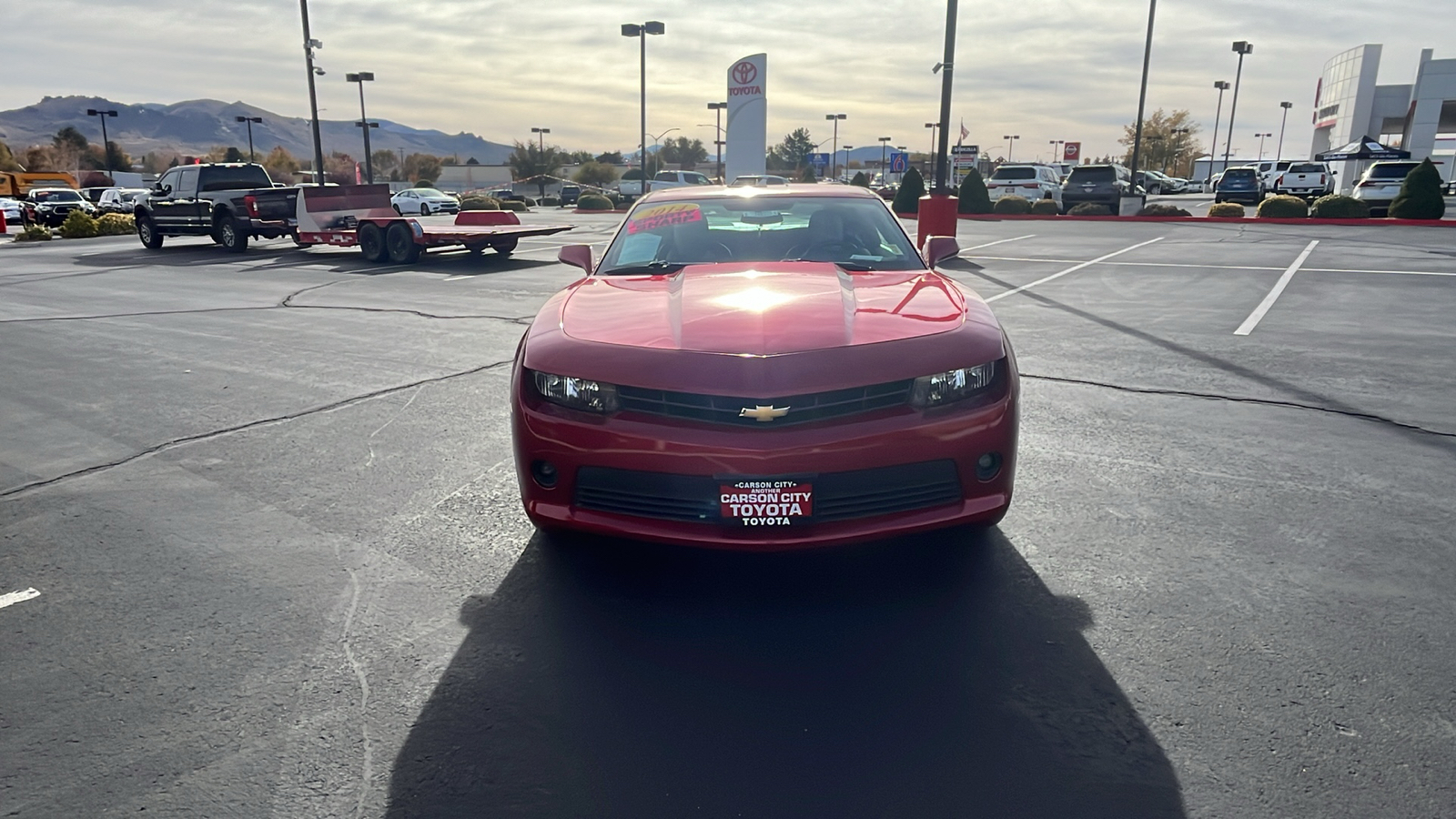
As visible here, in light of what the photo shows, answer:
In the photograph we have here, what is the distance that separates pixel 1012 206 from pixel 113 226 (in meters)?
28.8

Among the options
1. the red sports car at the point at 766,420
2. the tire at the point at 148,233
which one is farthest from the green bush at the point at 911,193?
the red sports car at the point at 766,420

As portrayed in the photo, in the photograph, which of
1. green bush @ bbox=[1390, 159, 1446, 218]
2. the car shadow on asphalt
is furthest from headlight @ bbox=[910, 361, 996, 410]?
green bush @ bbox=[1390, 159, 1446, 218]

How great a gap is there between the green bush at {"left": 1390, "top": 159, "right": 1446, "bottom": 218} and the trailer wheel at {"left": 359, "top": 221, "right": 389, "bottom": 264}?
24.7 meters

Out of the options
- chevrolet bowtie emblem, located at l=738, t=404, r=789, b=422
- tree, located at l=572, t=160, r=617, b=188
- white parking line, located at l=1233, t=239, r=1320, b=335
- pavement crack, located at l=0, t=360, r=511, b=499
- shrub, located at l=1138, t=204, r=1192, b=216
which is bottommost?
pavement crack, located at l=0, t=360, r=511, b=499

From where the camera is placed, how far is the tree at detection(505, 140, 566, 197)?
286 ft

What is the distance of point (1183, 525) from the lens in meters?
4.13

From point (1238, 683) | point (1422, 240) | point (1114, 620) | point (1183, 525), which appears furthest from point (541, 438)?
point (1422, 240)

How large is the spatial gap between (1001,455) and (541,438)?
1681 mm

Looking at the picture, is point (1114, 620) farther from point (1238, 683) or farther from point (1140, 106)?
point (1140, 106)

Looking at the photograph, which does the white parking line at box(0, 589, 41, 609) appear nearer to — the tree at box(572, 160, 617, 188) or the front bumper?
the front bumper

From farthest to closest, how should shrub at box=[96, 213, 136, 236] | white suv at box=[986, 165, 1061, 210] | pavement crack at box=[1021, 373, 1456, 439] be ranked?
white suv at box=[986, 165, 1061, 210]
shrub at box=[96, 213, 136, 236]
pavement crack at box=[1021, 373, 1456, 439]

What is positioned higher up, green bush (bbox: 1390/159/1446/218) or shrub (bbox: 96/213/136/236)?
green bush (bbox: 1390/159/1446/218)

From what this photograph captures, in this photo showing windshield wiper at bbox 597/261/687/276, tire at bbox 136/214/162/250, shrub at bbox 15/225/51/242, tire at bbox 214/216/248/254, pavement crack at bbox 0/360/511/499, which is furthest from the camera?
shrub at bbox 15/225/51/242

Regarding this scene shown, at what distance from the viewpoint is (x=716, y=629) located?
325cm
